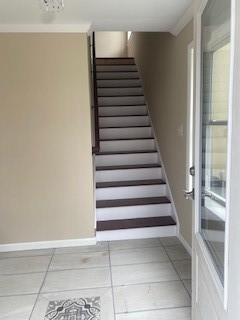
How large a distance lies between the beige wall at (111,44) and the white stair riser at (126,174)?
4.07m

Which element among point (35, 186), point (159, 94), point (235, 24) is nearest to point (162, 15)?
point (159, 94)

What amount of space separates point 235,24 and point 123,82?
4.88 meters

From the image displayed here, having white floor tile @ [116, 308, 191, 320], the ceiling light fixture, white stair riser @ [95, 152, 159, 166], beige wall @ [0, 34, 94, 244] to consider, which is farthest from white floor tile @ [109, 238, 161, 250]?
the ceiling light fixture

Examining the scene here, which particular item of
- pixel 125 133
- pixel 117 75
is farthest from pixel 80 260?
pixel 117 75

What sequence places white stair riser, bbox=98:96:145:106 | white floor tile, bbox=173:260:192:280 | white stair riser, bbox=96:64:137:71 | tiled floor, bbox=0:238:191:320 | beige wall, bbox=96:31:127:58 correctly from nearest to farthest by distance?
tiled floor, bbox=0:238:191:320, white floor tile, bbox=173:260:192:280, white stair riser, bbox=98:96:145:106, white stair riser, bbox=96:64:137:71, beige wall, bbox=96:31:127:58

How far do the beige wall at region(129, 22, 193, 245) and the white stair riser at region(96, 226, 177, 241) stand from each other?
20 centimetres

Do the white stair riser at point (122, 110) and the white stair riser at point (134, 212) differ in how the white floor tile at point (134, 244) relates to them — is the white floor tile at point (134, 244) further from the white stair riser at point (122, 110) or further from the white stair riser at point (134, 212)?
the white stair riser at point (122, 110)

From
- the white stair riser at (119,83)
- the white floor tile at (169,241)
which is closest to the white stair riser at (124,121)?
the white stair riser at (119,83)

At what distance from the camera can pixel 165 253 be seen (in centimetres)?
294

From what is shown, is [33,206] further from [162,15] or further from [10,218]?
[162,15]

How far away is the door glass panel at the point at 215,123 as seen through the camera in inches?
47.9

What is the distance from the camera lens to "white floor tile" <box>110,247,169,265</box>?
2.80 metres

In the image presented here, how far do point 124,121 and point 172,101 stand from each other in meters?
1.62

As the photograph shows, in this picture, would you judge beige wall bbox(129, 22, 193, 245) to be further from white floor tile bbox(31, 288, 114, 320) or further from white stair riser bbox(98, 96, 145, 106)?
white floor tile bbox(31, 288, 114, 320)
